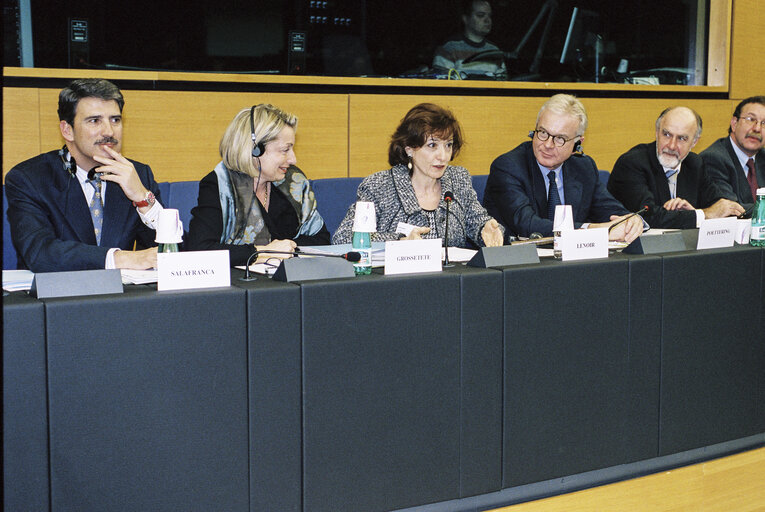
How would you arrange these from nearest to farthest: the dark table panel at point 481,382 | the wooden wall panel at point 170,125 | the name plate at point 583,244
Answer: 1. the dark table panel at point 481,382
2. the name plate at point 583,244
3. the wooden wall panel at point 170,125

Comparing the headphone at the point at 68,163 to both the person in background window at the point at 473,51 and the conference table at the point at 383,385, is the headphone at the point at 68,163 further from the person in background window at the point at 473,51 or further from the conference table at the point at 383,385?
the person in background window at the point at 473,51

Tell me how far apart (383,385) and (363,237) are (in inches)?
13.6

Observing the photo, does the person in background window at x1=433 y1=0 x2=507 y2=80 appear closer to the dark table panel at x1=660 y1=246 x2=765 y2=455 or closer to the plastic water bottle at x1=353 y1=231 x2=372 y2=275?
the dark table panel at x1=660 y1=246 x2=765 y2=455

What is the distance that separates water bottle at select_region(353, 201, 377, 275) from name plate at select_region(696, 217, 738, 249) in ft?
3.02

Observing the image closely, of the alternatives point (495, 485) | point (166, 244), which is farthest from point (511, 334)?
point (166, 244)

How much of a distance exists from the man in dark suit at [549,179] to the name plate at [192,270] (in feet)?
4.52

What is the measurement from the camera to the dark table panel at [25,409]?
1.34 m

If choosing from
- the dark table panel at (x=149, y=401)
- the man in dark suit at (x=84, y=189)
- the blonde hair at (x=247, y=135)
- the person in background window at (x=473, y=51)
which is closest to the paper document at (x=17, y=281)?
the dark table panel at (x=149, y=401)

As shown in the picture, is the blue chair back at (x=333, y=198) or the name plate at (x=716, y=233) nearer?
the name plate at (x=716, y=233)

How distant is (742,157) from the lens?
3.62 m

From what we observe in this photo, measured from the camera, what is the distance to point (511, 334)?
1812mm

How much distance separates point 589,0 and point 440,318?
385 cm

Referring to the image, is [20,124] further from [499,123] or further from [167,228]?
[499,123]

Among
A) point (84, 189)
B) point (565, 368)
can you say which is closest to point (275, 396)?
point (565, 368)
